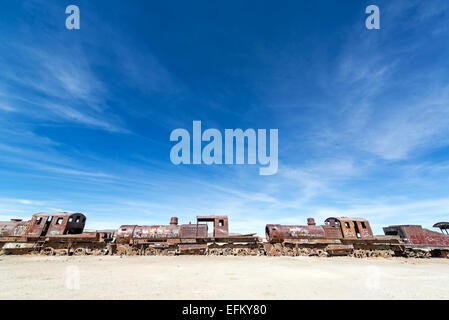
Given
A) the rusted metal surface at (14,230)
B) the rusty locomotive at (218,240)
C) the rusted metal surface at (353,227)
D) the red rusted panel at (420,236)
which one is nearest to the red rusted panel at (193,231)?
the rusty locomotive at (218,240)

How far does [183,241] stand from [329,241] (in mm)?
13974

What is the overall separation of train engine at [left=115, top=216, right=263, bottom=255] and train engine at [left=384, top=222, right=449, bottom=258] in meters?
14.8

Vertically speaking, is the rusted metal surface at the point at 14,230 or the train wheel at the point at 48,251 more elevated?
the rusted metal surface at the point at 14,230

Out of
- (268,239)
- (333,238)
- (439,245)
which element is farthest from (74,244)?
(439,245)

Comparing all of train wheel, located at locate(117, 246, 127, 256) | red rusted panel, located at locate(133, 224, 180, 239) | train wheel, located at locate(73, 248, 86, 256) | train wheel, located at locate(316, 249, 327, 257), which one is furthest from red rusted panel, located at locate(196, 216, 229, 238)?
train wheel, located at locate(73, 248, 86, 256)

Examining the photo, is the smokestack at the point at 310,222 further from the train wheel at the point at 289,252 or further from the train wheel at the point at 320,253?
the train wheel at the point at 289,252

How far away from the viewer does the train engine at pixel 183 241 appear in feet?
58.6

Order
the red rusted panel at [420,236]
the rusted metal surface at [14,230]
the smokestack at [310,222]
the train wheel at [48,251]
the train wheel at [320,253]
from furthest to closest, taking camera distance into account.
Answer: the smokestack at [310,222]
the rusted metal surface at [14,230]
the red rusted panel at [420,236]
the train wheel at [320,253]
the train wheel at [48,251]

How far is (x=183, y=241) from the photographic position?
18172mm

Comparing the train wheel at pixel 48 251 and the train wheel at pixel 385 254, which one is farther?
the train wheel at pixel 385 254

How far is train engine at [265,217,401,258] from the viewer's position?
18203 millimetres

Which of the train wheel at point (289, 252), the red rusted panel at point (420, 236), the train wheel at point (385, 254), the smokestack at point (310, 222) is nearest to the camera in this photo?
the train wheel at point (289, 252)

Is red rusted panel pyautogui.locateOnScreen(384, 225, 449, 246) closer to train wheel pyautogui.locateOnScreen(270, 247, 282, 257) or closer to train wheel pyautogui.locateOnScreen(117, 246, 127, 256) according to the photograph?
train wheel pyautogui.locateOnScreen(270, 247, 282, 257)
